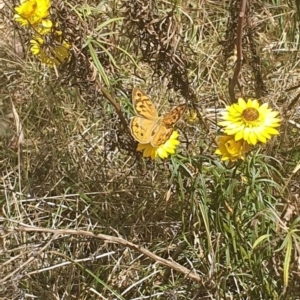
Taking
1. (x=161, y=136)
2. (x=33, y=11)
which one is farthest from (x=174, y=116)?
(x=33, y=11)

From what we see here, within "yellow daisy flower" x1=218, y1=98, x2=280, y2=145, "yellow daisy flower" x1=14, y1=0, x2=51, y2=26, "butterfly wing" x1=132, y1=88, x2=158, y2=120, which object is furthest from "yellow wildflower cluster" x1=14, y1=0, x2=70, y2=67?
"yellow daisy flower" x1=218, y1=98, x2=280, y2=145

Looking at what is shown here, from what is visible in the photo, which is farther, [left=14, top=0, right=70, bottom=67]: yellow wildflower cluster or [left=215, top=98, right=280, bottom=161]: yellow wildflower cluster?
[left=14, top=0, right=70, bottom=67]: yellow wildflower cluster

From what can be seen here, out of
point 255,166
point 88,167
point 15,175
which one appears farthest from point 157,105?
point 255,166

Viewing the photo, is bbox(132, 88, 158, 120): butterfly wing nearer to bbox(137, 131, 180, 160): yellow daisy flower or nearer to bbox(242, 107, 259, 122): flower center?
bbox(137, 131, 180, 160): yellow daisy flower

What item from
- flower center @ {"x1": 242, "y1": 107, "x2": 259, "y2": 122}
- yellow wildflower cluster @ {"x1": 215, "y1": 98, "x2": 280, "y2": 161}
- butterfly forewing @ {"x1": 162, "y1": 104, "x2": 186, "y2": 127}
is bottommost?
yellow wildflower cluster @ {"x1": 215, "y1": 98, "x2": 280, "y2": 161}

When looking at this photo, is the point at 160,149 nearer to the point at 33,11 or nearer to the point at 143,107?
the point at 143,107

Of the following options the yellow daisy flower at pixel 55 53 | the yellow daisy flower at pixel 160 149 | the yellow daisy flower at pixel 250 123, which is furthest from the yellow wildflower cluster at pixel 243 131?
the yellow daisy flower at pixel 55 53

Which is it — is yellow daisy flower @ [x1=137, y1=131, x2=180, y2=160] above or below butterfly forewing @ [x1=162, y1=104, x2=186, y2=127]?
below
